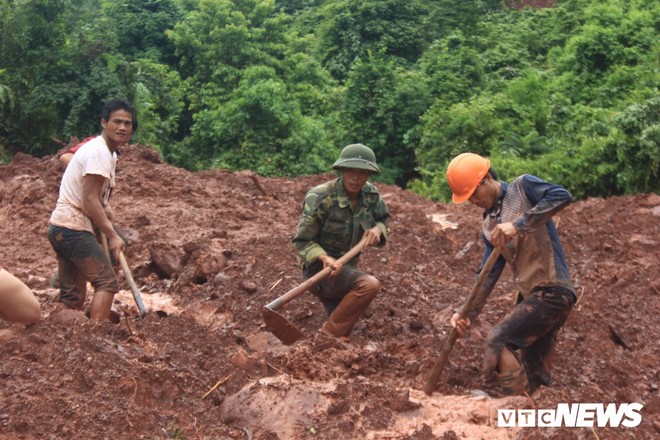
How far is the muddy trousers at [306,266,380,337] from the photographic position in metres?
6.34

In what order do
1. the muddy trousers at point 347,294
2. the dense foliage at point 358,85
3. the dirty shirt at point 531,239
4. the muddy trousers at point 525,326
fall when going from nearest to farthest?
the dirty shirt at point 531,239 → the muddy trousers at point 525,326 → the muddy trousers at point 347,294 → the dense foliage at point 358,85

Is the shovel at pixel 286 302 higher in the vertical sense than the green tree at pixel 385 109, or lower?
higher

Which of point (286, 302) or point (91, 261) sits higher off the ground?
point (91, 261)

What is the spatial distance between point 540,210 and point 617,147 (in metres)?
11.4

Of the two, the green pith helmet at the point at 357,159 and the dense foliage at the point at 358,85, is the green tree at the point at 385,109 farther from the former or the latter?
the green pith helmet at the point at 357,159

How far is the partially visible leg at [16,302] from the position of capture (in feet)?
15.5

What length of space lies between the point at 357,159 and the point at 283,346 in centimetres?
151

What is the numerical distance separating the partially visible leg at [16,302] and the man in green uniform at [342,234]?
2023 millimetres

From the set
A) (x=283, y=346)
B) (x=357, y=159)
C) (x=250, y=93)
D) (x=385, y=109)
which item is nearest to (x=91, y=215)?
(x=283, y=346)

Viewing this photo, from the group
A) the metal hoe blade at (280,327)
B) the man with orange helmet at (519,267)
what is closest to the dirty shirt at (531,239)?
the man with orange helmet at (519,267)

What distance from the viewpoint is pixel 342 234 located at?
Result: 6.43 m

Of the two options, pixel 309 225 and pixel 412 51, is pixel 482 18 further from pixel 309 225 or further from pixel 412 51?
pixel 309 225

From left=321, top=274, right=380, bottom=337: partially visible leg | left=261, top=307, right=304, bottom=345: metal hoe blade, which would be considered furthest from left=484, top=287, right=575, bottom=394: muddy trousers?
left=261, top=307, right=304, bottom=345: metal hoe blade

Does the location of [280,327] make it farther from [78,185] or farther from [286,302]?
[78,185]
